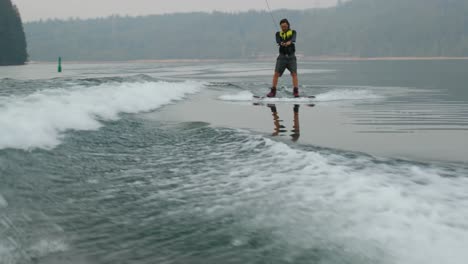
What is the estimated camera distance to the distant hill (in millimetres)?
95312

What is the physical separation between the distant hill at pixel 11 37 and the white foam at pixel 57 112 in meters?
90.7

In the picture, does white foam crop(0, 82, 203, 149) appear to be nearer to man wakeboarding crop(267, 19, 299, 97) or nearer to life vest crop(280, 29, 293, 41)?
man wakeboarding crop(267, 19, 299, 97)

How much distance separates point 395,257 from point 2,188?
3.83 m

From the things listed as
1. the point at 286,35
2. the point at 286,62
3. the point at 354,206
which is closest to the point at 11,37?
the point at 286,62

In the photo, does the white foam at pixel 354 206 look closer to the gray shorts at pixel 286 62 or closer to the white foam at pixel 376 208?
the white foam at pixel 376 208

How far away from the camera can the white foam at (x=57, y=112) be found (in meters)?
7.31

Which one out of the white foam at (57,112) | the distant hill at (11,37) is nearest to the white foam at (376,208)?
the white foam at (57,112)

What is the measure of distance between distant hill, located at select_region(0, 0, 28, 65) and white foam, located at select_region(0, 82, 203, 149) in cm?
9068

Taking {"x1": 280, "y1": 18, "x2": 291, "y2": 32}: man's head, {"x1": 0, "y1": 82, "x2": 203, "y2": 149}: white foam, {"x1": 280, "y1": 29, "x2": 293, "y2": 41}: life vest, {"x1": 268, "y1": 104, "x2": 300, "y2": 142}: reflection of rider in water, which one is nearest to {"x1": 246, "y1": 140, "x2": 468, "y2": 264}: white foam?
{"x1": 268, "y1": 104, "x2": 300, "y2": 142}: reflection of rider in water

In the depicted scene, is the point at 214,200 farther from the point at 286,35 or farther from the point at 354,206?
the point at 286,35

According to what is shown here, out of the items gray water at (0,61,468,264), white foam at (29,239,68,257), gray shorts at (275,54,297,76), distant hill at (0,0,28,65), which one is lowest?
white foam at (29,239,68,257)

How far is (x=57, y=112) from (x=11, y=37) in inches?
3887

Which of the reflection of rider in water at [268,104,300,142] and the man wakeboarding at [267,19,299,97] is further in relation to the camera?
the man wakeboarding at [267,19,299,97]

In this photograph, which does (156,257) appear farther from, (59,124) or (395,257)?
(59,124)
